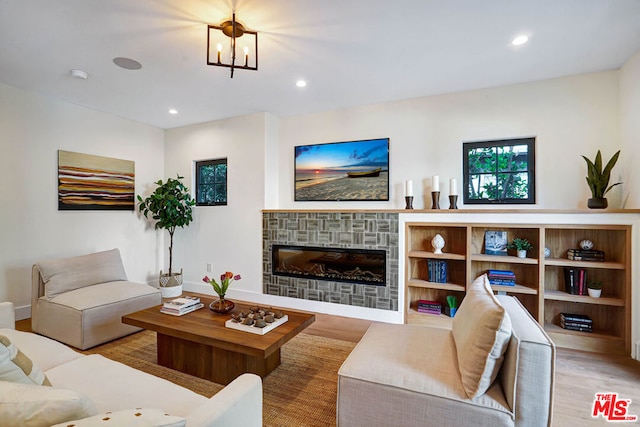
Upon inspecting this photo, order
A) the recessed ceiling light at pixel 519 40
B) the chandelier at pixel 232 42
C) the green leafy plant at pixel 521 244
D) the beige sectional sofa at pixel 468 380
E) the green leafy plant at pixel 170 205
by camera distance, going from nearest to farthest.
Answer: the beige sectional sofa at pixel 468 380 → the chandelier at pixel 232 42 → the recessed ceiling light at pixel 519 40 → the green leafy plant at pixel 521 244 → the green leafy plant at pixel 170 205

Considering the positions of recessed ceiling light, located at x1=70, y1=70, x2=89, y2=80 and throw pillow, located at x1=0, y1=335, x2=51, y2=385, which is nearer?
throw pillow, located at x1=0, y1=335, x2=51, y2=385

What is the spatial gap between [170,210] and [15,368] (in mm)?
3390

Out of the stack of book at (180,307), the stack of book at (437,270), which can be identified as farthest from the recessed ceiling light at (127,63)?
the stack of book at (437,270)

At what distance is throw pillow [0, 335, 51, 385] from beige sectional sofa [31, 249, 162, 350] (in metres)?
1.79

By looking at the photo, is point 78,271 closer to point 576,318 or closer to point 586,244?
point 576,318

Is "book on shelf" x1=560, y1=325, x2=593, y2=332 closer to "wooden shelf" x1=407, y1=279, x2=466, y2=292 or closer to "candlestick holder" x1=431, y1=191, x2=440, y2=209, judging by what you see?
"wooden shelf" x1=407, y1=279, x2=466, y2=292

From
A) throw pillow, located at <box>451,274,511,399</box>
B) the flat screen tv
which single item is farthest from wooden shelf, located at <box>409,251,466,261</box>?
throw pillow, located at <box>451,274,511,399</box>

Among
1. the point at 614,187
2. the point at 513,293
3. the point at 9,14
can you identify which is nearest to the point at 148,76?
the point at 9,14

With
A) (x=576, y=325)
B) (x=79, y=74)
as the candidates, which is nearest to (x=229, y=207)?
(x=79, y=74)

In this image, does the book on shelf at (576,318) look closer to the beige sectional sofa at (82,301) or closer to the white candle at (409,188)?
the white candle at (409,188)

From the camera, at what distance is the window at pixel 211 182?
14.4 feet

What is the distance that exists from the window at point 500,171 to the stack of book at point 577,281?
753mm

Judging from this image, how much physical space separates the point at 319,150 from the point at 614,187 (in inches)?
122

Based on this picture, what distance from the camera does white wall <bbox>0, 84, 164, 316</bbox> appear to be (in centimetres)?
320
